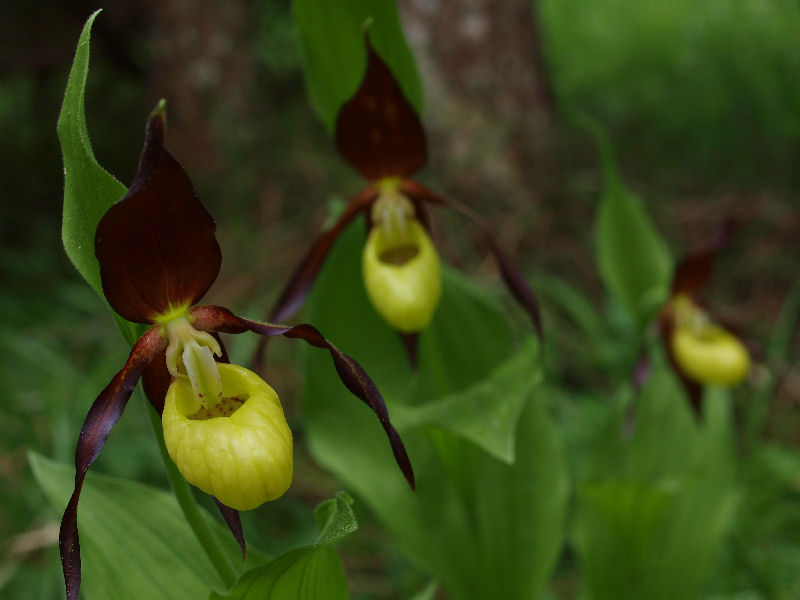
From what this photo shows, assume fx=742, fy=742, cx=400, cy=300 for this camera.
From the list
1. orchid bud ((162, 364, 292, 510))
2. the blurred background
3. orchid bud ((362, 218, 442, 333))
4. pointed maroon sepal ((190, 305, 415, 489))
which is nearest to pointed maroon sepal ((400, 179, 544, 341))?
orchid bud ((362, 218, 442, 333))

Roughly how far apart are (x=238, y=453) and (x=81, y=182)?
13.3 inches

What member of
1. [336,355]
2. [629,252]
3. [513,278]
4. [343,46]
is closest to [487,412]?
[513,278]

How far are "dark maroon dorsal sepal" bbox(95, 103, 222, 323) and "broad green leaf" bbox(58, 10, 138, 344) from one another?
32 millimetres

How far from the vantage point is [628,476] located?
1.86 m

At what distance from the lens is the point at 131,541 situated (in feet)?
3.38

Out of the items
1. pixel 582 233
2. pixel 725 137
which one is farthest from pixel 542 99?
pixel 725 137

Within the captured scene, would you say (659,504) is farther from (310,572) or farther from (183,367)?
(183,367)

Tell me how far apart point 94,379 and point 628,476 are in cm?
140

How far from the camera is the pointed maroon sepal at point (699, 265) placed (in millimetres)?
1820

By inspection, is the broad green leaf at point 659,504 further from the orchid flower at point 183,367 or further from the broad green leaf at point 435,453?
the orchid flower at point 183,367

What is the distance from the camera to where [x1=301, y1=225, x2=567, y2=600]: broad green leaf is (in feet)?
5.06

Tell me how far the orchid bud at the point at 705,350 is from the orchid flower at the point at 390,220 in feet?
2.15

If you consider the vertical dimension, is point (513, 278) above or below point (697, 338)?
above

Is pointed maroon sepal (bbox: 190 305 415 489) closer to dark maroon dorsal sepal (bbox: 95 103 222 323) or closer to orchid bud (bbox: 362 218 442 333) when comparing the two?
dark maroon dorsal sepal (bbox: 95 103 222 323)
